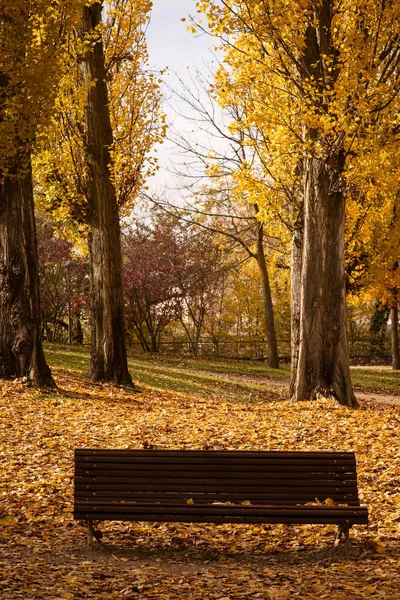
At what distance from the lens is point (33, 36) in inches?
440

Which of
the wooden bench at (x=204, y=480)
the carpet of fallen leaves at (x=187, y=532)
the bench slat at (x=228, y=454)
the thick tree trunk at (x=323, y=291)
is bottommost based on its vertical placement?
the carpet of fallen leaves at (x=187, y=532)

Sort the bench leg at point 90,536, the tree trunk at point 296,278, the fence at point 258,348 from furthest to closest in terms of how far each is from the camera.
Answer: the fence at point 258,348 < the tree trunk at point 296,278 < the bench leg at point 90,536

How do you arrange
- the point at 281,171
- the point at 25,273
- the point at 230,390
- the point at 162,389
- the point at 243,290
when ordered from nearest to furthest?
the point at 25,273 < the point at 281,171 < the point at 162,389 < the point at 230,390 < the point at 243,290

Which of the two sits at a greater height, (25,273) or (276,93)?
(276,93)

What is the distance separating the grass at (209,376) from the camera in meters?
17.1

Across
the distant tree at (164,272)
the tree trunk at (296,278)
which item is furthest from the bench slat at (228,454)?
the distant tree at (164,272)

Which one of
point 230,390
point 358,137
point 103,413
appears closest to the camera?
point 358,137

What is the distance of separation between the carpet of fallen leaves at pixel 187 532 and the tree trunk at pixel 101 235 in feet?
12.3

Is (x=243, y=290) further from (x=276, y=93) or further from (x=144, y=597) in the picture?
(x=144, y=597)

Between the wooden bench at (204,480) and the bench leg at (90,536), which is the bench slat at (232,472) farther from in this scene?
the bench leg at (90,536)

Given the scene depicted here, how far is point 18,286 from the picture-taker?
1255cm

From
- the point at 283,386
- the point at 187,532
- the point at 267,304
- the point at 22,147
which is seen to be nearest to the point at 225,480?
the point at 187,532

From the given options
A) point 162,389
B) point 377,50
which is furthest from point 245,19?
point 162,389

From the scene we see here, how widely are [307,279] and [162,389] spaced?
5.76 meters
